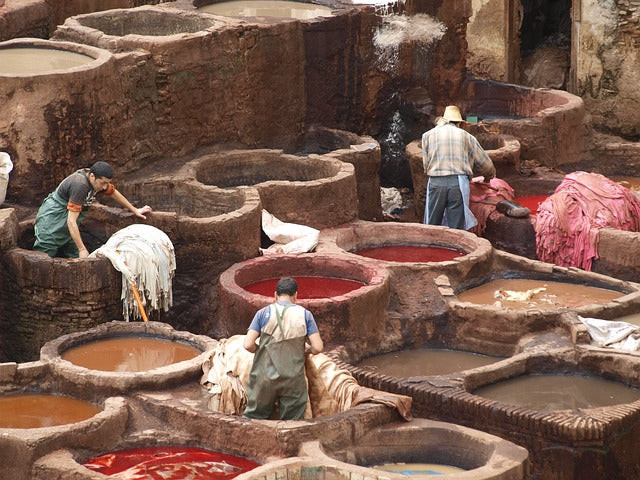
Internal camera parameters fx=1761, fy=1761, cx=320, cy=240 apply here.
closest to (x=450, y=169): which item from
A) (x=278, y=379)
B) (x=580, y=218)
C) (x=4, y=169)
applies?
(x=580, y=218)

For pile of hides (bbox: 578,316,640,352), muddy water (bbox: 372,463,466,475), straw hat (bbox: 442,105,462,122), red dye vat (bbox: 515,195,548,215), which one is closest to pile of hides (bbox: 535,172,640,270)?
straw hat (bbox: 442,105,462,122)

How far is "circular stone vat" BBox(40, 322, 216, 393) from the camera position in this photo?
45.4 ft

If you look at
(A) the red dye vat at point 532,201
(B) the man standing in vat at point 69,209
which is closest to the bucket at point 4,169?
(B) the man standing in vat at point 69,209

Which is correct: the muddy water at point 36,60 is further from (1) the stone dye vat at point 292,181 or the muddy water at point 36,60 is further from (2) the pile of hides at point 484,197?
(2) the pile of hides at point 484,197

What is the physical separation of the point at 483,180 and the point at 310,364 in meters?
6.22

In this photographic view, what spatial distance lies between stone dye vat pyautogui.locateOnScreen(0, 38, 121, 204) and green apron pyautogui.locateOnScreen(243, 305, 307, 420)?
4.39 meters

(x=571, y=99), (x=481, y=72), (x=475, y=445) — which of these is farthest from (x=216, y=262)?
(x=481, y=72)

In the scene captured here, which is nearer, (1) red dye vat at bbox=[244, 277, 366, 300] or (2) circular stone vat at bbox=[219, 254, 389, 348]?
(2) circular stone vat at bbox=[219, 254, 389, 348]

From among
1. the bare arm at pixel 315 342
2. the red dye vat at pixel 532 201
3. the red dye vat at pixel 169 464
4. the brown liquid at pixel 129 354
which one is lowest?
the red dye vat at pixel 532 201

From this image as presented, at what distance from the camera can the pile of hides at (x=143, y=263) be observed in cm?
1578

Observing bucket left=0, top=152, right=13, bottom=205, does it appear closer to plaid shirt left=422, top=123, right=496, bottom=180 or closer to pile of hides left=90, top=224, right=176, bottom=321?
pile of hides left=90, top=224, right=176, bottom=321

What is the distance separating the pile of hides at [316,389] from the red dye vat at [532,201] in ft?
23.2

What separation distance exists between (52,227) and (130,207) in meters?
0.86

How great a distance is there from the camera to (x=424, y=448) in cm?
1328
